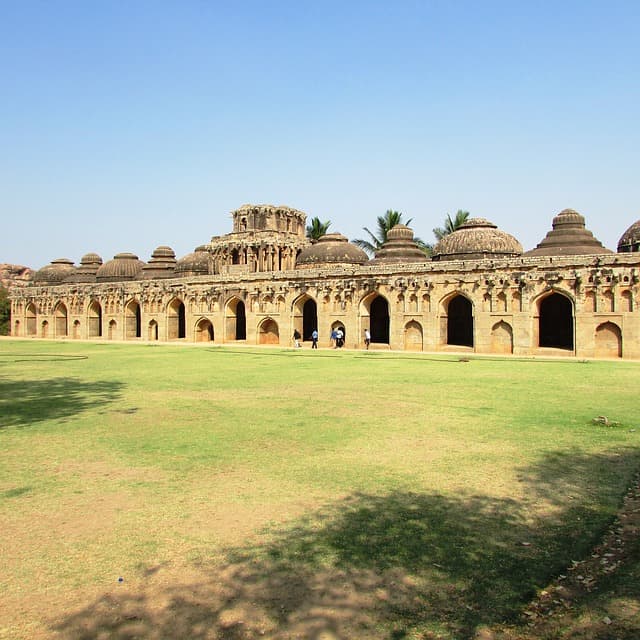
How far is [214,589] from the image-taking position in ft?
15.2

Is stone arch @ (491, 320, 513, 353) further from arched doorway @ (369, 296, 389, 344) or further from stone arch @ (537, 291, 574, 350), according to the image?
arched doorway @ (369, 296, 389, 344)

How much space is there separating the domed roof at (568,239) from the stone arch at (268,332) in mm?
16508

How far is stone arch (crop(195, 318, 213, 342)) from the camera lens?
43188 mm

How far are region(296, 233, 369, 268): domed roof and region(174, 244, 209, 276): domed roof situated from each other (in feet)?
43.1

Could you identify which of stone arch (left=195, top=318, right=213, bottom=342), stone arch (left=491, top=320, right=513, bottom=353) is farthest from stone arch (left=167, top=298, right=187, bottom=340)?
stone arch (left=491, top=320, right=513, bottom=353)

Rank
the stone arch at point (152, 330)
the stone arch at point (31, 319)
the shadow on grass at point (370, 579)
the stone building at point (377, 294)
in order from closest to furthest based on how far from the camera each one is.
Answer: the shadow on grass at point (370, 579), the stone building at point (377, 294), the stone arch at point (152, 330), the stone arch at point (31, 319)

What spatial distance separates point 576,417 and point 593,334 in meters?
18.5

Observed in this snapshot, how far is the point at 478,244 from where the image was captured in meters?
34.6

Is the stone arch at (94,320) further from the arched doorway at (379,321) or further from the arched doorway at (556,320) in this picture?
the arched doorway at (556,320)

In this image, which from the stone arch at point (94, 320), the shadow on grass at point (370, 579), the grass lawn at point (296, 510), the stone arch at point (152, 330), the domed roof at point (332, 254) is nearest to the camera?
the shadow on grass at point (370, 579)

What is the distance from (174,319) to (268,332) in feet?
31.9

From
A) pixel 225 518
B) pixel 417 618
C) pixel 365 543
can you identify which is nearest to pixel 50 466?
pixel 225 518

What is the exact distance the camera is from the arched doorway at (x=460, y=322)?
36.9m

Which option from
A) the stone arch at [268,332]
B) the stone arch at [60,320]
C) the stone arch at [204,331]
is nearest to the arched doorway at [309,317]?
the stone arch at [268,332]
